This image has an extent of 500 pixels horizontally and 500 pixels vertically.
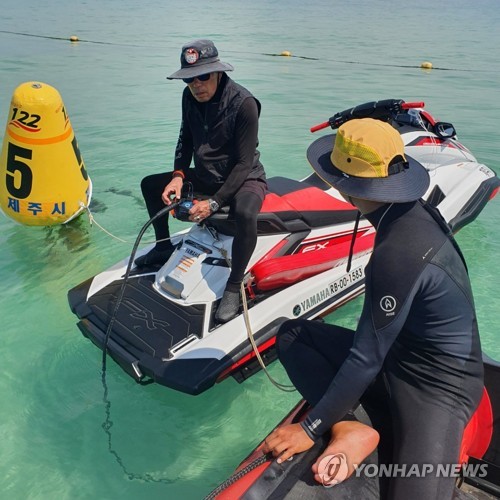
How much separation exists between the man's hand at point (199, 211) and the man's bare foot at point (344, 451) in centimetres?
152

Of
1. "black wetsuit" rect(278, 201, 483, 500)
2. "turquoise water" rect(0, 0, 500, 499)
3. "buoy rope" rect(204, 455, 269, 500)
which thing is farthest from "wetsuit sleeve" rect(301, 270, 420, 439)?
"turquoise water" rect(0, 0, 500, 499)

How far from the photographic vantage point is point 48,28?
63.3 feet

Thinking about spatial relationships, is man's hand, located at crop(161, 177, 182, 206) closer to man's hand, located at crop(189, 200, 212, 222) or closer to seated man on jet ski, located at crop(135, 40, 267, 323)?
seated man on jet ski, located at crop(135, 40, 267, 323)

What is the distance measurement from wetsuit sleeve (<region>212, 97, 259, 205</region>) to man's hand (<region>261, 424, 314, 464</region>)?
5.18 feet

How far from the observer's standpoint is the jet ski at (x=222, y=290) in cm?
270

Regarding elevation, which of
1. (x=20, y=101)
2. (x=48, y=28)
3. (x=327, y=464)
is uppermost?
(x=20, y=101)

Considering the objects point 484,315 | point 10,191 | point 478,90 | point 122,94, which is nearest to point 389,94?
point 478,90

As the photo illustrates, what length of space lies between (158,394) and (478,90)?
10379mm

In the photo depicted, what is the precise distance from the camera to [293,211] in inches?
133

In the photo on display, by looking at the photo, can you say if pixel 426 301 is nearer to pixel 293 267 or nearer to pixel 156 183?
pixel 293 267

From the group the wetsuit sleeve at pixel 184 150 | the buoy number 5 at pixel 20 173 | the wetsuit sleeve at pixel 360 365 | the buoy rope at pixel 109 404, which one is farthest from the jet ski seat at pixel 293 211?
the buoy number 5 at pixel 20 173

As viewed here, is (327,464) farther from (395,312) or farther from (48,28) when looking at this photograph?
(48,28)

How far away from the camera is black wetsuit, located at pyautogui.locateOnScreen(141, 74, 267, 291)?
296 centimetres

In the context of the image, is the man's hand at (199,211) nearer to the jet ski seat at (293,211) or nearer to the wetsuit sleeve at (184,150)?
the jet ski seat at (293,211)
